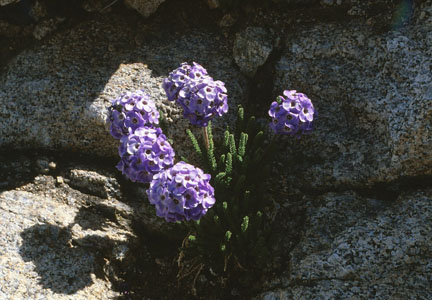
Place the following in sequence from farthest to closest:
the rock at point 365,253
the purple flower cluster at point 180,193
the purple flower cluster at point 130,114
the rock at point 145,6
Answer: the rock at point 145,6, the purple flower cluster at point 130,114, the rock at point 365,253, the purple flower cluster at point 180,193

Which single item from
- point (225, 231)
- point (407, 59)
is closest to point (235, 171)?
point (225, 231)

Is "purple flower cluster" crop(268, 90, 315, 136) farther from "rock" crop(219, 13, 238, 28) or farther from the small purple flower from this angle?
"rock" crop(219, 13, 238, 28)

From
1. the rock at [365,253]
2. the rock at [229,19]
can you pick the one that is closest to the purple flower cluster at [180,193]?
the rock at [365,253]

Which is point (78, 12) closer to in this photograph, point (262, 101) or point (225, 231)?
point (262, 101)

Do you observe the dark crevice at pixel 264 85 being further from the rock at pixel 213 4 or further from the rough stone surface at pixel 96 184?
the rough stone surface at pixel 96 184

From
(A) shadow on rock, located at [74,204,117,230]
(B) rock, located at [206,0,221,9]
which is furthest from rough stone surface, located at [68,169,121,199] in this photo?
(B) rock, located at [206,0,221,9]

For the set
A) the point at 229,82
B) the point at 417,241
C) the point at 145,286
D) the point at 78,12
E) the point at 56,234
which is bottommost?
the point at 145,286
